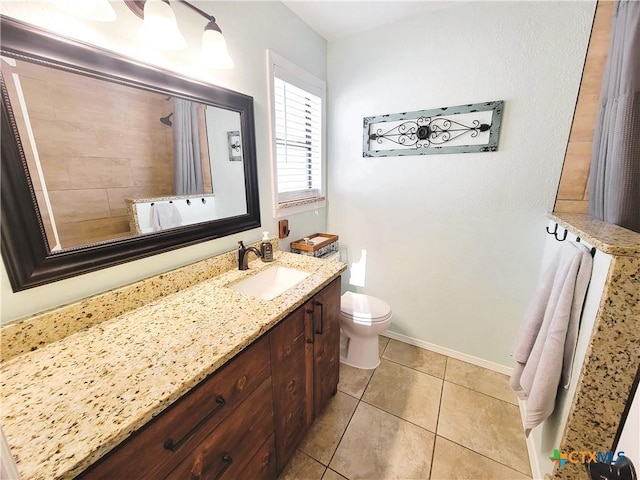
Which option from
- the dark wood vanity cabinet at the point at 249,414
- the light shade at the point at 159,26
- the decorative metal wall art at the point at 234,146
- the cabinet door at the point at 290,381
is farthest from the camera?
the decorative metal wall art at the point at 234,146

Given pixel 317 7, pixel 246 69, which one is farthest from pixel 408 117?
pixel 246 69

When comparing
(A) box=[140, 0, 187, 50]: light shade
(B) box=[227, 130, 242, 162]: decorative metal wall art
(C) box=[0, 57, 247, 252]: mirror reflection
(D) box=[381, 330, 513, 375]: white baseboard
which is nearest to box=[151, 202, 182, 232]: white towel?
(C) box=[0, 57, 247, 252]: mirror reflection

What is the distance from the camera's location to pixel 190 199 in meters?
1.25

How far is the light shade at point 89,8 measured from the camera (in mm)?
771

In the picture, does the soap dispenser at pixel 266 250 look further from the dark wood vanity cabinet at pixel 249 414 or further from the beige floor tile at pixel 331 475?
the beige floor tile at pixel 331 475

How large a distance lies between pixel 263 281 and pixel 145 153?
32.9 inches

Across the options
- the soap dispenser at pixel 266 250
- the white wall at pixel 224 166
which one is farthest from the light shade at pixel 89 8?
the soap dispenser at pixel 266 250

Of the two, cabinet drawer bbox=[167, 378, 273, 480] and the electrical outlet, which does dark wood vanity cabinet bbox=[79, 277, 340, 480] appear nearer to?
cabinet drawer bbox=[167, 378, 273, 480]

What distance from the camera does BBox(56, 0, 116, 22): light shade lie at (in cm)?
77

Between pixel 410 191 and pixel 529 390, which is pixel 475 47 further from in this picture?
pixel 529 390

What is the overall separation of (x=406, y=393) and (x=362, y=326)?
507 millimetres

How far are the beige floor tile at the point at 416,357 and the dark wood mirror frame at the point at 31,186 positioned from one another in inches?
70.0

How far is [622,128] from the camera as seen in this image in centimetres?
108

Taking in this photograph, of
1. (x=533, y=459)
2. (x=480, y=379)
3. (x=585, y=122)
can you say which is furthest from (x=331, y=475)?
(x=585, y=122)
